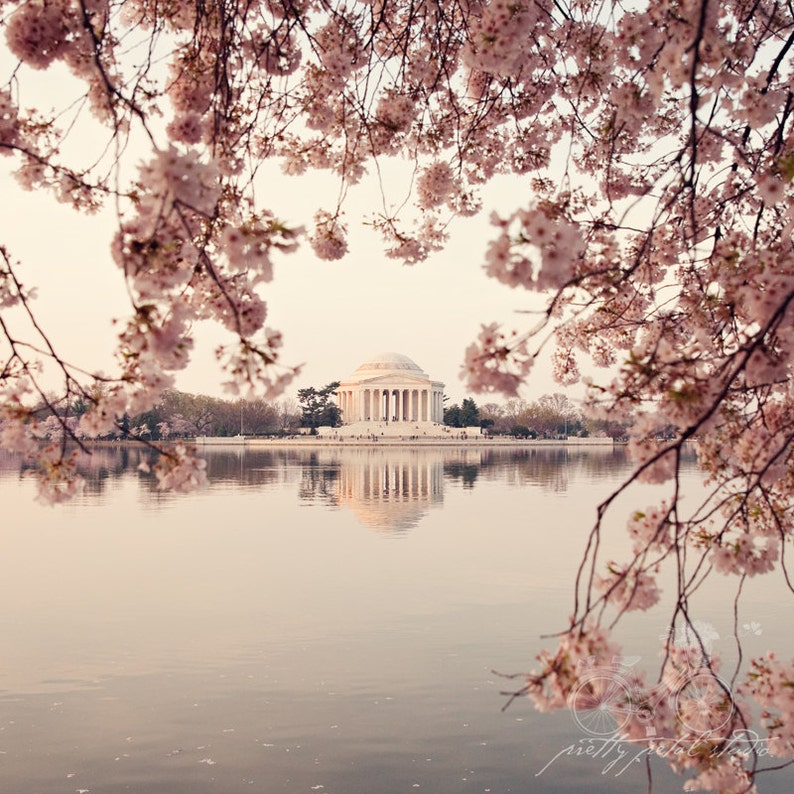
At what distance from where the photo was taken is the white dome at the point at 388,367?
304 ft

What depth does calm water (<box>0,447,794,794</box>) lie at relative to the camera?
18.4 feet

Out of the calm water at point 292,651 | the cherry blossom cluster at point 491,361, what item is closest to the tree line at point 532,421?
the calm water at point 292,651

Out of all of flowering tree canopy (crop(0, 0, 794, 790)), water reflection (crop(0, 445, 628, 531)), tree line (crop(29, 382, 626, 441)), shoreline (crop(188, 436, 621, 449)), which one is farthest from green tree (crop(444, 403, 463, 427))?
flowering tree canopy (crop(0, 0, 794, 790))

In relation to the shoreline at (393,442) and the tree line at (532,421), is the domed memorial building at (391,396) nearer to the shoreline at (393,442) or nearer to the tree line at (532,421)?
the tree line at (532,421)

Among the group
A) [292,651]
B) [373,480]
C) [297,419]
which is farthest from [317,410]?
[292,651]

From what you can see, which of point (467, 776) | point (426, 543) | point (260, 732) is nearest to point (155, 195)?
point (467, 776)

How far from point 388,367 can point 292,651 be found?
86174mm

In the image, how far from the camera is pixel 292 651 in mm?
7977

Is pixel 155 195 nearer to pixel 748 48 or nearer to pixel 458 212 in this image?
pixel 748 48

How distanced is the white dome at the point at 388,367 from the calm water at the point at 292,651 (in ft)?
251

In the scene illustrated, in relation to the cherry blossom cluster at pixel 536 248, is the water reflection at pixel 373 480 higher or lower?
lower

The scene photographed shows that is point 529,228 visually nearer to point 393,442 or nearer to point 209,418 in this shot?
point 393,442

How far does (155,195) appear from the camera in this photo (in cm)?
211

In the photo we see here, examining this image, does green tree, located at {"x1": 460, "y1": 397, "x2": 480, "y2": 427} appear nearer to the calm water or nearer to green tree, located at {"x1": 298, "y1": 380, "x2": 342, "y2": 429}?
green tree, located at {"x1": 298, "y1": 380, "x2": 342, "y2": 429}
